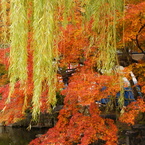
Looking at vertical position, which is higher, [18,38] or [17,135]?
[18,38]

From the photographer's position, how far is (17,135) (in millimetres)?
9859

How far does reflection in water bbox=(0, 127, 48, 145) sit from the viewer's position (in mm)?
Result: 8922

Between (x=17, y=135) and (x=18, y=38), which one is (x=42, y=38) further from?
(x=17, y=135)

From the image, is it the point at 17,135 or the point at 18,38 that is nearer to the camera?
the point at 18,38

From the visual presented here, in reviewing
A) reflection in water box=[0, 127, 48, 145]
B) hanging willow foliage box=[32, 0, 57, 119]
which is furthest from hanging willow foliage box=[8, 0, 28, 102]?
reflection in water box=[0, 127, 48, 145]

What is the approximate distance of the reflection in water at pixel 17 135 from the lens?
892cm

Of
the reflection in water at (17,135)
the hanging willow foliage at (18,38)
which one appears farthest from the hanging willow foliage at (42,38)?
the reflection in water at (17,135)

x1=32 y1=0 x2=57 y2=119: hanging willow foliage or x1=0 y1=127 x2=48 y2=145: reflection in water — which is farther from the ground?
x1=32 y1=0 x2=57 y2=119: hanging willow foliage

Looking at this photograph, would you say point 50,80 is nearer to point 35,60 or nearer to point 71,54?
point 35,60

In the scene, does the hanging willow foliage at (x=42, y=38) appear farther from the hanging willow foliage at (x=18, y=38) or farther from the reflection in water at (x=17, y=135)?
the reflection in water at (x=17, y=135)

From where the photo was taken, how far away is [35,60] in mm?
1599

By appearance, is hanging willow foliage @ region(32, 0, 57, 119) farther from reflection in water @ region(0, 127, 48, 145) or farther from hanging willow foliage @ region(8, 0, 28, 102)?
reflection in water @ region(0, 127, 48, 145)

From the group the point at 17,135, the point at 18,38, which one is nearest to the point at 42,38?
the point at 18,38

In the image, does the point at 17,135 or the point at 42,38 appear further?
the point at 17,135
